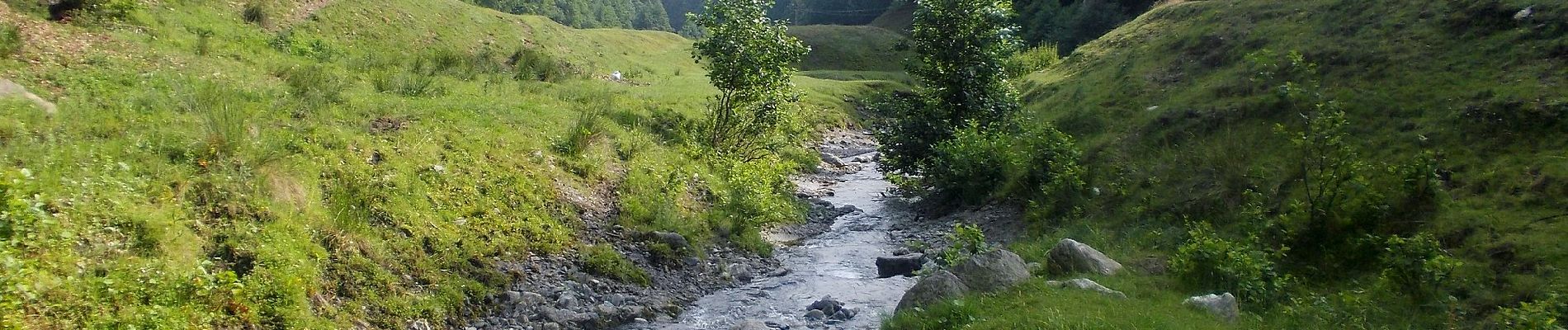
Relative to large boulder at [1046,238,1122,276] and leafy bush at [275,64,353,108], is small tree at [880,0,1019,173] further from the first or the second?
leafy bush at [275,64,353,108]

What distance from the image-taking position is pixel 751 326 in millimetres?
11148

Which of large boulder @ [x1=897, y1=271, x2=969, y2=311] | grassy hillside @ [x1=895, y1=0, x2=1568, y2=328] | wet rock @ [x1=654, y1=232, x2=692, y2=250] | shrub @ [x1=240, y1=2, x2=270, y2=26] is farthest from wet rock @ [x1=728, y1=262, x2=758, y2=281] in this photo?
shrub @ [x1=240, y1=2, x2=270, y2=26]

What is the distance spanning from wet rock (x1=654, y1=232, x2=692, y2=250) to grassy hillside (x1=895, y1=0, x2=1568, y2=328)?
5646mm

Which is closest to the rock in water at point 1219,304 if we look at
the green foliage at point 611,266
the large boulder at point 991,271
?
the large boulder at point 991,271

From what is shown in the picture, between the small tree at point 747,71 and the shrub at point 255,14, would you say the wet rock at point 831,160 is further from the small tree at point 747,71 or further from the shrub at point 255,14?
the shrub at point 255,14

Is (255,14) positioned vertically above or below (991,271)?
above

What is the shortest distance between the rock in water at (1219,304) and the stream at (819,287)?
12.6 feet

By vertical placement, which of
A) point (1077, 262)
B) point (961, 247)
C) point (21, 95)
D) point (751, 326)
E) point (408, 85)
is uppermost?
point (21, 95)

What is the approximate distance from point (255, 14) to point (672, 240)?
1558 cm

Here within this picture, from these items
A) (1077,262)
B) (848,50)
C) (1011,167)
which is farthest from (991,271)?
(848,50)

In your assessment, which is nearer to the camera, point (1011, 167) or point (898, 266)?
point (898, 266)

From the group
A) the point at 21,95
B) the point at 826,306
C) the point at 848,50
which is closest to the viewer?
the point at 21,95

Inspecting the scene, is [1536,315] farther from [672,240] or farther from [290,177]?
[290,177]

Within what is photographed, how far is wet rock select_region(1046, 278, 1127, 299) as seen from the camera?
978 centimetres
